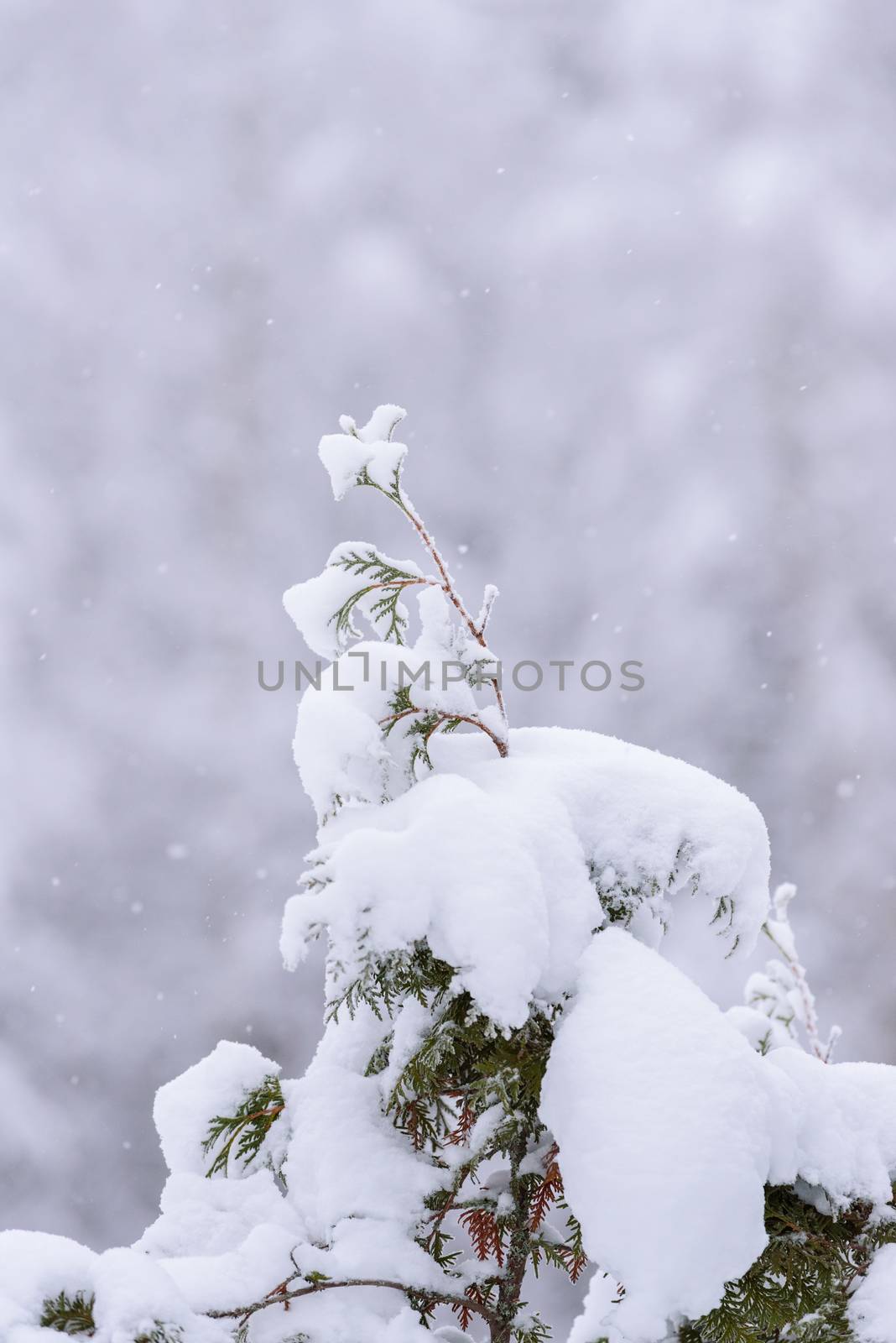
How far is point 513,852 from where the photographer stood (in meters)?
1.36

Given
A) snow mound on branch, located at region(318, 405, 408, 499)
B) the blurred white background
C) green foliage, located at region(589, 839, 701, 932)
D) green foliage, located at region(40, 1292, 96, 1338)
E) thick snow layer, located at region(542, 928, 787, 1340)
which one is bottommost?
green foliage, located at region(40, 1292, 96, 1338)

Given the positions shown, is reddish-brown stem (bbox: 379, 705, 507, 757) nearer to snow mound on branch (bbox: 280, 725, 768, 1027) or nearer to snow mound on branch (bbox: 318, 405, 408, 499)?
snow mound on branch (bbox: 280, 725, 768, 1027)

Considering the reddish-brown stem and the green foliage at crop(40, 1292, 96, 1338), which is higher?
the reddish-brown stem

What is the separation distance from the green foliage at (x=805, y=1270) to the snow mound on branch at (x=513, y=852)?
1.63 ft

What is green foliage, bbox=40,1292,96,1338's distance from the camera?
1224 millimetres

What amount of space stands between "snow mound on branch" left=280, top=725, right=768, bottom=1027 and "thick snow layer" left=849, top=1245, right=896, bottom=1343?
583mm

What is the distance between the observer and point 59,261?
149m

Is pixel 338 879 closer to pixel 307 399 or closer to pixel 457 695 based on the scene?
pixel 457 695

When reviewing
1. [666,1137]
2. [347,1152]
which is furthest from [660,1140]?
[347,1152]

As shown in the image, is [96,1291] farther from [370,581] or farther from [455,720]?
[370,581]

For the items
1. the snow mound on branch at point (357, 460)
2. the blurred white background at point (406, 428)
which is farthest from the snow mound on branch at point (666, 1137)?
the blurred white background at point (406, 428)

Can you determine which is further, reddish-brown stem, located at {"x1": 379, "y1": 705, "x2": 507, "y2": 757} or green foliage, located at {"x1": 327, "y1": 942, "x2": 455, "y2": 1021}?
reddish-brown stem, located at {"x1": 379, "y1": 705, "x2": 507, "y2": 757}

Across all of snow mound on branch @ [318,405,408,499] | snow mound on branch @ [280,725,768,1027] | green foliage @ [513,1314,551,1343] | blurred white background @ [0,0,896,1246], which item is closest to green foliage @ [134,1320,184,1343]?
snow mound on branch @ [280,725,768,1027]

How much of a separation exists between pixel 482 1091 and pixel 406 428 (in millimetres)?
124850
